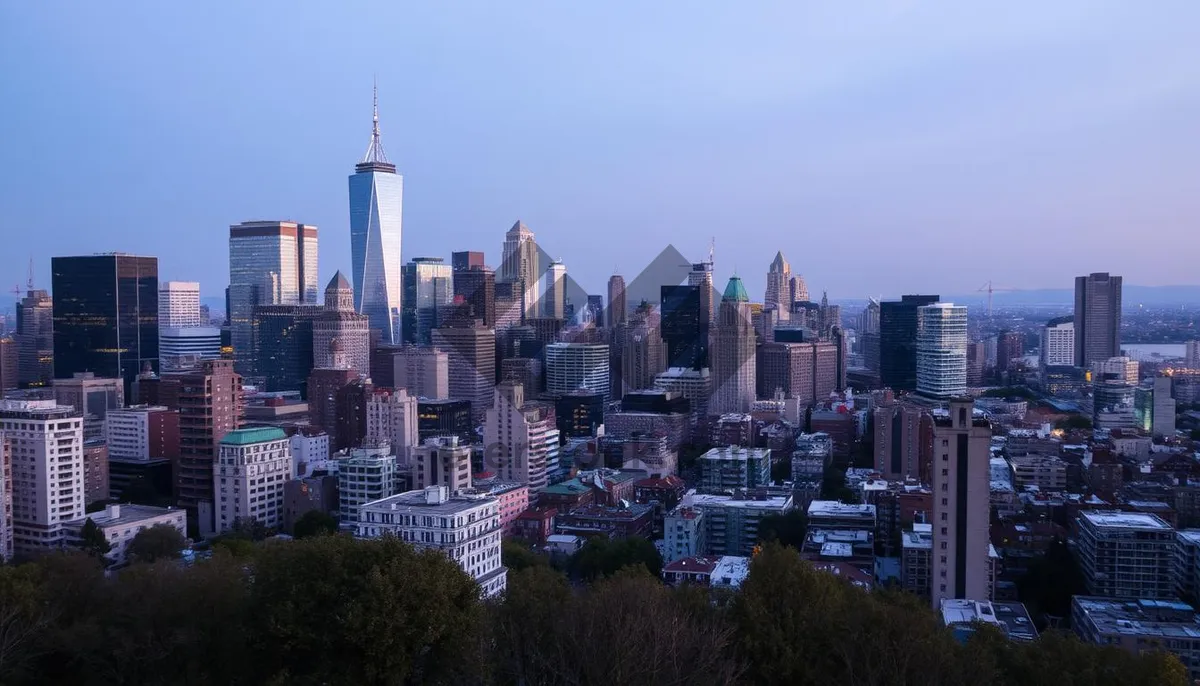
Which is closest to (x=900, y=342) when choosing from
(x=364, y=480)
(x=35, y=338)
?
(x=364, y=480)

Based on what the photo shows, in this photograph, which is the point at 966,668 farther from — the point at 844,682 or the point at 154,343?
the point at 154,343

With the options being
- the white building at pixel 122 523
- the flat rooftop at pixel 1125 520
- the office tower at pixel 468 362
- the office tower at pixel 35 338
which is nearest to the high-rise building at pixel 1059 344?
the office tower at pixel 468 362

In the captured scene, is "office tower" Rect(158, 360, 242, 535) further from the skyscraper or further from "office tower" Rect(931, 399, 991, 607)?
the skyscraper

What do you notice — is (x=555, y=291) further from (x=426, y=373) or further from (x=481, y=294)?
(x=426, y=373)

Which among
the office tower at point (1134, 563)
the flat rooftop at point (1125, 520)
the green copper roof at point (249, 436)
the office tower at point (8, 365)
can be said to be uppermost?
the office tower at point (8, 365)

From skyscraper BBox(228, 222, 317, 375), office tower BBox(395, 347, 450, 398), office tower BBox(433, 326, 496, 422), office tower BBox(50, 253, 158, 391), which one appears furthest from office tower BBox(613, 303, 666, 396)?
skyscraper BBox(228, 222, 317, 375)

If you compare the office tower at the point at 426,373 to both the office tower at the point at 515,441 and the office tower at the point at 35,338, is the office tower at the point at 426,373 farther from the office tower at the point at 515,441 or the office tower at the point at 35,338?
the office tower at the point at 515,441

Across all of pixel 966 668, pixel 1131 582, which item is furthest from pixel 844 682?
pixel 1131 582
